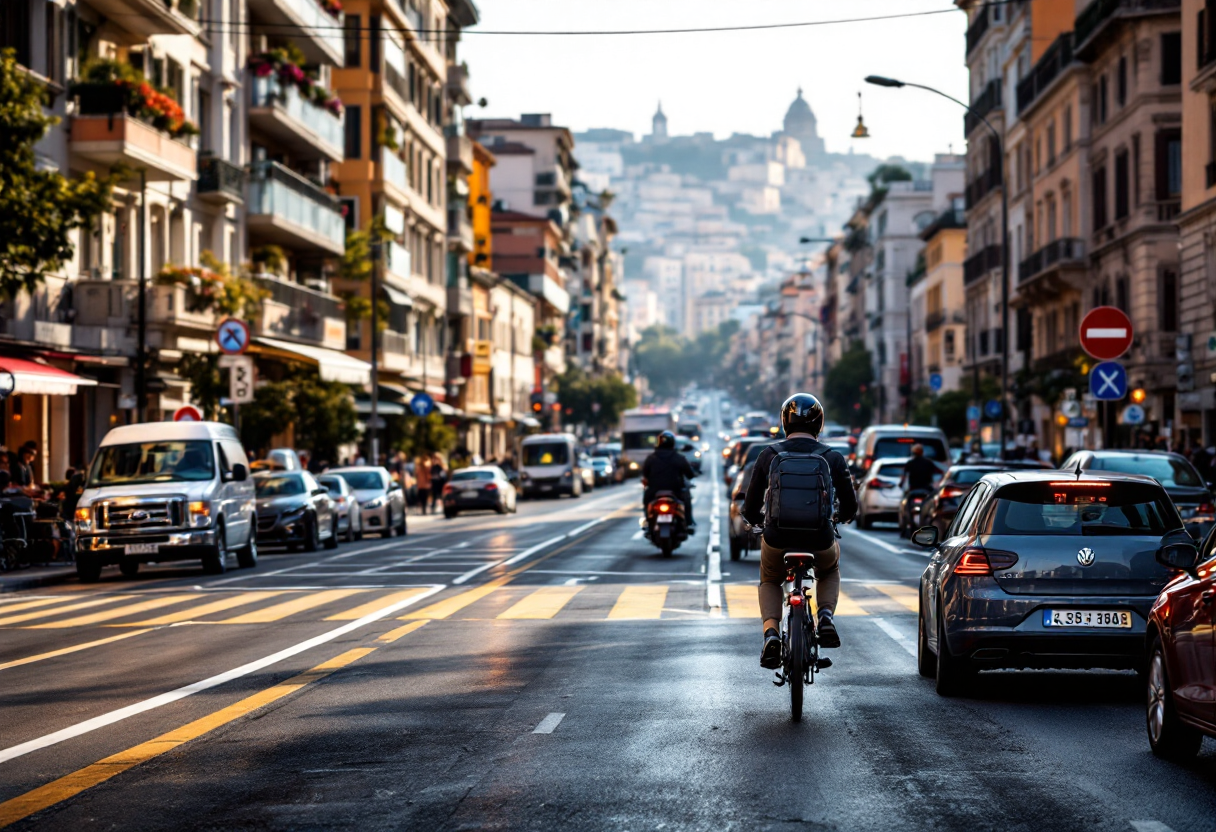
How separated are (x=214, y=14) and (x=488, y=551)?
21443mm

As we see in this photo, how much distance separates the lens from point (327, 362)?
50656 millimetres

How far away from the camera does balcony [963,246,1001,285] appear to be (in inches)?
3162

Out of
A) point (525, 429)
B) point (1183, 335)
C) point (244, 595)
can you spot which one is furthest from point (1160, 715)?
point (525, 429)

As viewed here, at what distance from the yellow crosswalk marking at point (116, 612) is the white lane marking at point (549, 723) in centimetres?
859

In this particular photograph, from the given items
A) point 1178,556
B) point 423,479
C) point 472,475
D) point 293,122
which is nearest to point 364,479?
point 472,475

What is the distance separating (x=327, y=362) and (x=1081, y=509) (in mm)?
39599

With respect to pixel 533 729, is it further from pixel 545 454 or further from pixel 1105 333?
pixel 545 454

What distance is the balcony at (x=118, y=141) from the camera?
38.2 m

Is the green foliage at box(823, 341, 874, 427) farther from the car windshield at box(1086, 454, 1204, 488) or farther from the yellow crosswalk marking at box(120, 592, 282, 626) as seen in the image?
the yellow crosswalk marking at box(120, 592, 282, 626)

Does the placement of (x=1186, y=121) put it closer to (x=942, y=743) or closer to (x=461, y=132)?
(x=942, y=743)

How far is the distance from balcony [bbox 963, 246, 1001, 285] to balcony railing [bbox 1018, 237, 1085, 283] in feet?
37.7

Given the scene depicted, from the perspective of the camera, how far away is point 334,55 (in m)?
59.5

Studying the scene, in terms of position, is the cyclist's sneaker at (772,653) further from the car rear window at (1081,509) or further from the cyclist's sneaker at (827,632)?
the car rear window at (1081,509)

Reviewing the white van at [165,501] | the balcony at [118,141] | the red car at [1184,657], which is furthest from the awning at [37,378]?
the red car at [1184,657]
